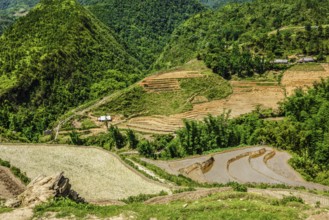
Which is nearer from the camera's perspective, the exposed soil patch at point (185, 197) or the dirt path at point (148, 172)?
the exposed soil patch at point (185, 197)

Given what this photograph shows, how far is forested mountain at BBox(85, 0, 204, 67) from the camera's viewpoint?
117312 mm

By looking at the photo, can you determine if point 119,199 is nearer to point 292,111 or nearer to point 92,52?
point 292,111

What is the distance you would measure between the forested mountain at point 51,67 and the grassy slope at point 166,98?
A: 31.7ft

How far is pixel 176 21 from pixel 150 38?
66.4 ft

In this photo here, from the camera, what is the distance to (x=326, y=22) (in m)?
83.1

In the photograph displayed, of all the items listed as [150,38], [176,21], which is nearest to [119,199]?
[150,38]

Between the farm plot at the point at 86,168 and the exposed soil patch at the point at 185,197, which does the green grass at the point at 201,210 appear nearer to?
the exposed soil patch at the point at 185,197

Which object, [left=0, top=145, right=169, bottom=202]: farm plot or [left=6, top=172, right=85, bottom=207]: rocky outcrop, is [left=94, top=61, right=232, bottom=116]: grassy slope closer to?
[left=0, top=145, right=169, bottom=202]: farm plot

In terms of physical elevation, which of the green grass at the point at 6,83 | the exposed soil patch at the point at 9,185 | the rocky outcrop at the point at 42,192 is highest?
the green grass at the point at 6,83

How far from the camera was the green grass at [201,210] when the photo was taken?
14125 mm

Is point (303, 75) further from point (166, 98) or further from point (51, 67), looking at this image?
point (51, 67)

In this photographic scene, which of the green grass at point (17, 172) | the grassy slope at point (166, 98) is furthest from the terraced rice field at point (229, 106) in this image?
the green grass at point (17, 172)

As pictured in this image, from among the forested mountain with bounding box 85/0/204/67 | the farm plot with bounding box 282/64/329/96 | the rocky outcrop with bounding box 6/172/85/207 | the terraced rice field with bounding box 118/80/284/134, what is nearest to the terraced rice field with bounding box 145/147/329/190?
the rocky outcrop with bounding box 6/172/85/207

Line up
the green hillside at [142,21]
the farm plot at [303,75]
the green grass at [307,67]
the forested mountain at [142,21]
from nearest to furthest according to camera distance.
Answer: the farm plot at [303,75]
the green grass at [307,67]
the green hillside at [142,21]
the forested mountain at [142,21]
